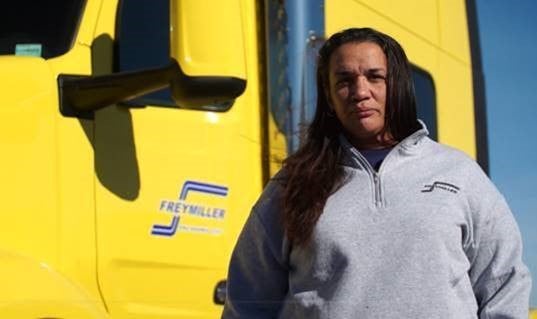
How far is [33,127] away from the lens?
3066 mm

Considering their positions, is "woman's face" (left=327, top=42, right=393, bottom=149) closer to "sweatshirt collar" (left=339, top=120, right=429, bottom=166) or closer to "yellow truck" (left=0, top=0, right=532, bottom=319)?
"sweatshirt collar" (left=339, top=120, right=429, bottom=166)

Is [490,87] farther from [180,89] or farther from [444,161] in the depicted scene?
[444,161]

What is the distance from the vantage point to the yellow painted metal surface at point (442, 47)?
416cm

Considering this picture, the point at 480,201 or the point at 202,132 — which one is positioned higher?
the point at 480,201

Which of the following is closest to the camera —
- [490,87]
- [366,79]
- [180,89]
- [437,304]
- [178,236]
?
[437,304]

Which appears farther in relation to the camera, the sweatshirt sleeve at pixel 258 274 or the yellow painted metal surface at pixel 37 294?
the yellow painted metal surface at pixel 37 294

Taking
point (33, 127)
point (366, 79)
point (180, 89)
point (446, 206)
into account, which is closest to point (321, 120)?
point (366, 79)

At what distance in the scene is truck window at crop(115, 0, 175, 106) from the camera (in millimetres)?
3336

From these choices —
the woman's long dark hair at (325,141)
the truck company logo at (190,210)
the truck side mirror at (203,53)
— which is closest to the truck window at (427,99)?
the truck company logo at (190,210)

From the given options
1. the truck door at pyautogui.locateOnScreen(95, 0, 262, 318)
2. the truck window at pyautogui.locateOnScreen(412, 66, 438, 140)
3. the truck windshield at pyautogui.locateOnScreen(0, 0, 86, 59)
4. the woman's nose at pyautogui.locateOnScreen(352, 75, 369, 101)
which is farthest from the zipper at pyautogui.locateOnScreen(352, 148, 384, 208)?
the truck window at pyautogui.locateOnScreen(412, 66, 438, 140)

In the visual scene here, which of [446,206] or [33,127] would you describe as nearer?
[446,206]

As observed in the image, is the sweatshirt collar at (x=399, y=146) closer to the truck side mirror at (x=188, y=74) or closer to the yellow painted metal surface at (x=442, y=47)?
the truck side mirror at (x=188, y=74)

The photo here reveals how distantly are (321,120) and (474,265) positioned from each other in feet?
1.36

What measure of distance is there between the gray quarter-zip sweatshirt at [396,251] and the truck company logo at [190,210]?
1147 millimetres
